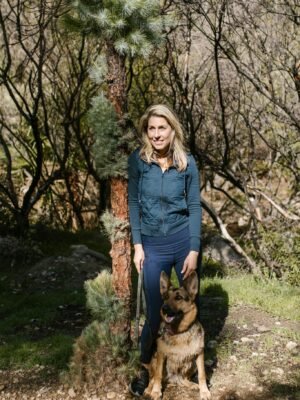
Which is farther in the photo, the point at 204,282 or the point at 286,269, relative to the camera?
the point at 286,269

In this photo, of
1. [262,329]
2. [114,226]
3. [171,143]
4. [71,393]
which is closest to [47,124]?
[262,329]

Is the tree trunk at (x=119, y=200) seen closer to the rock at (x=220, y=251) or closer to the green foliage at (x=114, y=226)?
the green foliage at (x=114, y=226)

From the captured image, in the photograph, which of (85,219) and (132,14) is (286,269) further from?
(85,219)

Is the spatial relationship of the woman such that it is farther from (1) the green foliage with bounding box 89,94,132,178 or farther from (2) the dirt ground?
(2) the dirt ground

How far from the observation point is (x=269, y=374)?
4.43 metres

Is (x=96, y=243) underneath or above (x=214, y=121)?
underneath

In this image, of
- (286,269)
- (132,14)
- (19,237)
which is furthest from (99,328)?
(19,237)

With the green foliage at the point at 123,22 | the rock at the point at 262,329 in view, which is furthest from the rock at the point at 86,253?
the green foliage at the point at 123,22

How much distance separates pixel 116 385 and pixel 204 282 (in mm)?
2897

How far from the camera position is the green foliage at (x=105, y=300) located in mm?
4004

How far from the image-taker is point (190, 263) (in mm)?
3826

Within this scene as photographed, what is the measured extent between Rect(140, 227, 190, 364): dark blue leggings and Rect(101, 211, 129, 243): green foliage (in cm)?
18

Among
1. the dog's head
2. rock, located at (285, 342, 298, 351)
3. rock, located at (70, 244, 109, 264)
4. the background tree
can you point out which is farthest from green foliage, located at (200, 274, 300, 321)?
the background tree

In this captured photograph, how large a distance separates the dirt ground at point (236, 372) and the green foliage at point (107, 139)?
1.69 m
